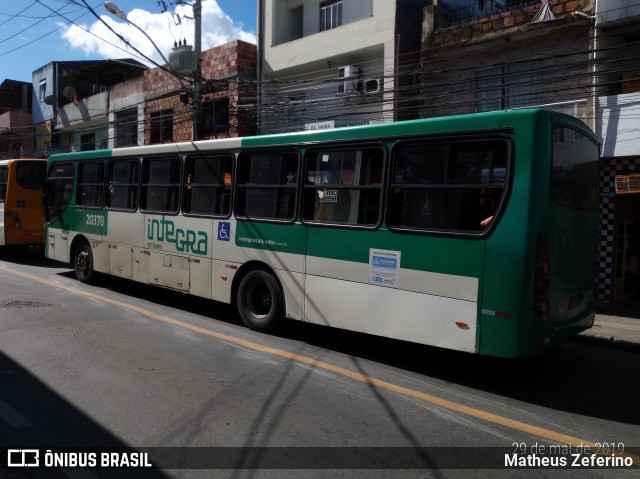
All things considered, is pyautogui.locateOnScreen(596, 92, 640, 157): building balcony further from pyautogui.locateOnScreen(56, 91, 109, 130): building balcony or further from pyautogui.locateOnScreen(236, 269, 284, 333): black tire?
pyautogui.locateOnScreen(56, 91, 109, 130): building balcony

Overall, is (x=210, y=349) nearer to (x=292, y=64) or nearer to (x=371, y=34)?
(x=371, y=34)

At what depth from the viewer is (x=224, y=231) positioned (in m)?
7.87

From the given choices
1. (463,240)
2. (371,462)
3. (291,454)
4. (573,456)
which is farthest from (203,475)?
(463,240)

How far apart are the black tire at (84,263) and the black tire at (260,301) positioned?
15.4 ft

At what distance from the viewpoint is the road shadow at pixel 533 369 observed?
17.0 ft

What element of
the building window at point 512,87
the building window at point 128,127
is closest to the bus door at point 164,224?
the building window at point 512,87

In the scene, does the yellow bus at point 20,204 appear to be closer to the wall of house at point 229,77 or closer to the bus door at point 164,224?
the wall of house at point 229,77

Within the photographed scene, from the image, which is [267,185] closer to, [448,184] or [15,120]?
[448,184]

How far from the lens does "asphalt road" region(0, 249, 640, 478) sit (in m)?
3.78

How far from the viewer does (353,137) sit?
248 inches

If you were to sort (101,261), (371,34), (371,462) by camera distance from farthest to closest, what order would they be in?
(371,34) < (101,261) < (371,462)

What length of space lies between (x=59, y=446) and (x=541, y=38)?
39.3 ft

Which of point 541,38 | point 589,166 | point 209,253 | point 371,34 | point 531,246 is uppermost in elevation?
point 371,34

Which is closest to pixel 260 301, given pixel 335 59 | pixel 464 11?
pixel 335 59
